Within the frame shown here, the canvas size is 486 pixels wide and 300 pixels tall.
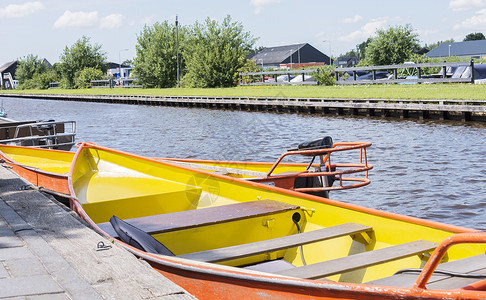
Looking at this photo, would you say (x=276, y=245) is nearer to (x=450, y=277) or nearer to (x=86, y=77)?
(x=450, y=277)

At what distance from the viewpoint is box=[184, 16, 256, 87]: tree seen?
2156 inches

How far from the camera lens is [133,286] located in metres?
4.23

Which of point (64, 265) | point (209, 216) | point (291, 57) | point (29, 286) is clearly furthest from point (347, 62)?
Result: point (29, 286)

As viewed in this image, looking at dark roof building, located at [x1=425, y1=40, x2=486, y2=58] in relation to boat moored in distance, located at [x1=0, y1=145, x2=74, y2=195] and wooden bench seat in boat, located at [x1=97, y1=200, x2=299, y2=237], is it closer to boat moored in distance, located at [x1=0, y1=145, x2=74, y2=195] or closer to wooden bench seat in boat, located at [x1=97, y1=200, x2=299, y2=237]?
boat moored in distance, located at [x1=0, y1=145, x2=74, y2=195]

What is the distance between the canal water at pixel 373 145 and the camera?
445 inches

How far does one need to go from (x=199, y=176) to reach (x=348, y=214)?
2.76 meters

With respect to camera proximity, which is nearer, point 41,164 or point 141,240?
point 141,240

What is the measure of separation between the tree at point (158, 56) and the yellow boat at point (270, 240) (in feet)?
195

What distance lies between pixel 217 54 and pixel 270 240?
4973 centimetres

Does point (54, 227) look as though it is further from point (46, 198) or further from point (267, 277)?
point (267, 277)

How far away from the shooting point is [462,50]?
11381 centimetres

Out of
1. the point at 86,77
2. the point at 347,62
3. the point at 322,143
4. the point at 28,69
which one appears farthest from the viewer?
the point at 347,62

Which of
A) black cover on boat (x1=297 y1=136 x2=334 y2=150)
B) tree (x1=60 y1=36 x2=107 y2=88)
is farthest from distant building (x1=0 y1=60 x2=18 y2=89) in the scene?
black cover on boat (x1=297 y1=136 x2=334 y2=150)

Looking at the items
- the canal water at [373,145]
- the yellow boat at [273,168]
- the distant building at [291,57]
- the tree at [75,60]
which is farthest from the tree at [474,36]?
the yellow boat at [273,168]
